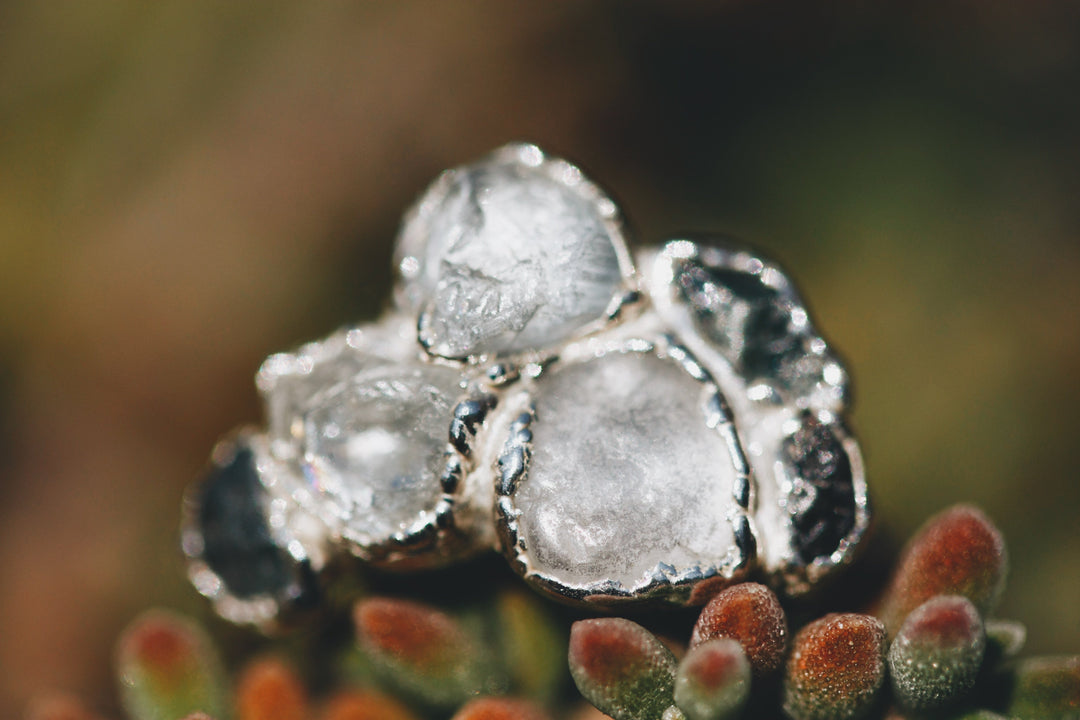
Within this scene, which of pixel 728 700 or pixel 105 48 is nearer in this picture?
pixel 728 700

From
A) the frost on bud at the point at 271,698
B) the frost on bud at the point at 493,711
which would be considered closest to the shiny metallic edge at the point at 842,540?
the frost on bud at the point at 493,711

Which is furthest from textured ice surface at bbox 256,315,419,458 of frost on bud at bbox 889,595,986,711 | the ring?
frost on bud at bbox 889,595,986,711

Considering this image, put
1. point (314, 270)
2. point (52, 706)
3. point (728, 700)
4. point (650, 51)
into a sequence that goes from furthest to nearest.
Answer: point (650, 51) < point (314, 270) < point (52, 706) < point (728, 700)

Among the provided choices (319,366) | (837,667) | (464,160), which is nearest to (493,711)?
(837,667)

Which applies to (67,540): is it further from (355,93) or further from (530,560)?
(530,560)

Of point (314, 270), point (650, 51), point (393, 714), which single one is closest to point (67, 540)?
point (314, 270)
